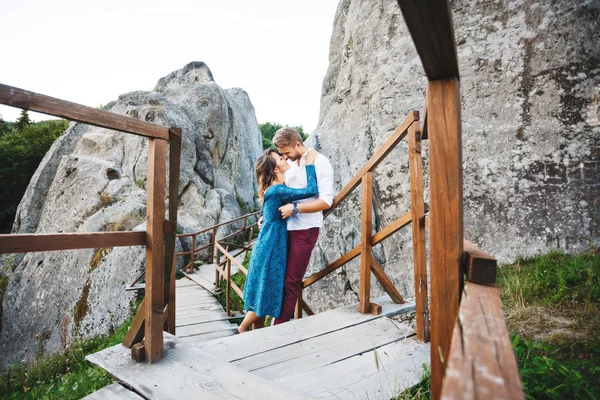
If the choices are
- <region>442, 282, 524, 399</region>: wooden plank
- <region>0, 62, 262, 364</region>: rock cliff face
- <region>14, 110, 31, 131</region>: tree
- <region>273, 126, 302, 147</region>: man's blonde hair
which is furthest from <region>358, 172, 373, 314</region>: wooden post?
<region>14, 110, 31, 131</region>: tree

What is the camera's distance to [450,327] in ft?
4.32

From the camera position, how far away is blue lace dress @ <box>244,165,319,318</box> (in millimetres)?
3156

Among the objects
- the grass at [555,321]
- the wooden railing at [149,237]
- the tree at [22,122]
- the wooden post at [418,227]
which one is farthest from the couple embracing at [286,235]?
the tree at [22,122]

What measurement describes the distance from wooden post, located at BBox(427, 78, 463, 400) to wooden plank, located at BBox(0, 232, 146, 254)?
159 cm

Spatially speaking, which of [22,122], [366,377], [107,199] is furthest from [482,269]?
[22,122]

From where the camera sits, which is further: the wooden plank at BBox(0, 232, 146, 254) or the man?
the man

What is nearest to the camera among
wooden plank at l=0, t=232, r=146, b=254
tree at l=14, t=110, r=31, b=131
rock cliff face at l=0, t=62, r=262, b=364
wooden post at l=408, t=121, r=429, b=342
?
wooden plank at l=0, t=232, r=146, b=254

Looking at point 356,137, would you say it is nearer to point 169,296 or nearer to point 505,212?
point 505,212

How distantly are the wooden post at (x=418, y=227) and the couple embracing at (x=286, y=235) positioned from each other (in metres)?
0.85

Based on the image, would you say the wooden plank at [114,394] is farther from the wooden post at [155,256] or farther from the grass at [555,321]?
the grass at [555,321]

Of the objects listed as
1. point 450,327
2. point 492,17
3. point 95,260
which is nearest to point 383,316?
point 450,327

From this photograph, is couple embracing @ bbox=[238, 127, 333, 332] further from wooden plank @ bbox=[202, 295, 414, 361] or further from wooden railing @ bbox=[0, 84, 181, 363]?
wooden railing @ bbox=[0, 84, 181, 363]

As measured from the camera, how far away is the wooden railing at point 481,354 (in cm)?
64

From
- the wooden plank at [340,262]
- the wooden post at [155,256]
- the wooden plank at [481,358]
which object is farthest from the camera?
the wooden plank at [340,262]
